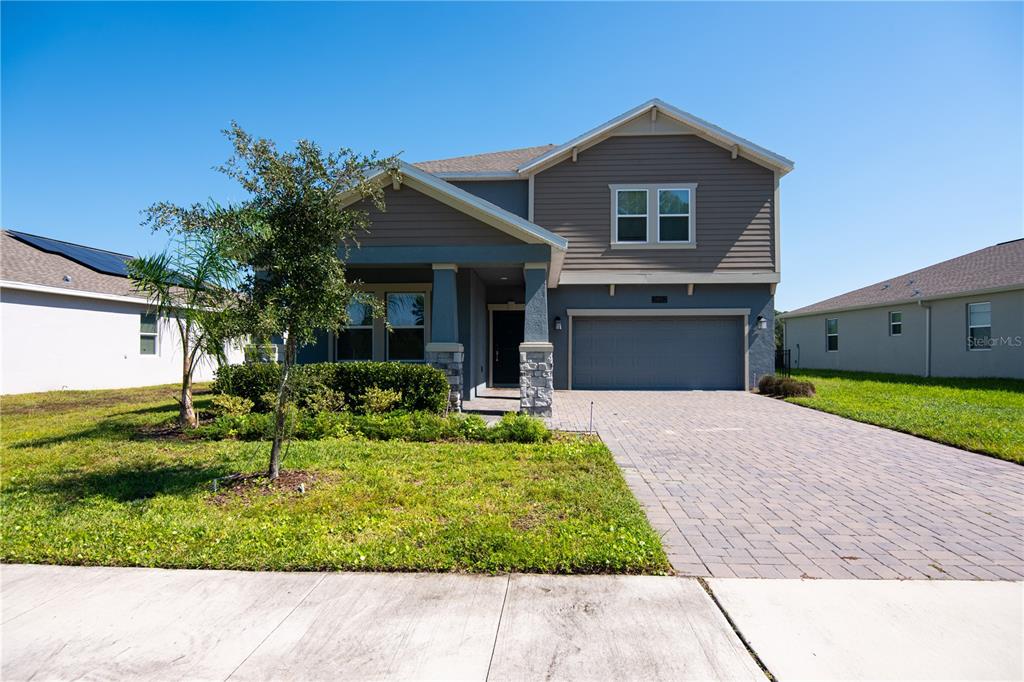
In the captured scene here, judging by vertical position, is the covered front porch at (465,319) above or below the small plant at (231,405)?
above

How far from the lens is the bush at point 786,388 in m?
13.1

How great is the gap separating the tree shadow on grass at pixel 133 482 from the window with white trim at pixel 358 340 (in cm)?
638

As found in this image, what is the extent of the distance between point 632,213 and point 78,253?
19222mm

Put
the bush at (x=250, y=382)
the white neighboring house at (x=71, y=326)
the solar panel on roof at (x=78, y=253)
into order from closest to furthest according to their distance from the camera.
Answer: the bush at (x=250, y=382)
the white neighboring house at (x=71, y=326)
the solar panel on roof at (x=78, y=253)

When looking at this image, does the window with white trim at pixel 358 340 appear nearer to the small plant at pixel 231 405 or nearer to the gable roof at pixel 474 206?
the gable roof at pixel 474 206

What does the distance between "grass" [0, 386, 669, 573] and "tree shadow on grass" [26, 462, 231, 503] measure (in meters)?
0.02

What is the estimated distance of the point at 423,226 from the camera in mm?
10000

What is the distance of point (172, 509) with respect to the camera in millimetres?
4617

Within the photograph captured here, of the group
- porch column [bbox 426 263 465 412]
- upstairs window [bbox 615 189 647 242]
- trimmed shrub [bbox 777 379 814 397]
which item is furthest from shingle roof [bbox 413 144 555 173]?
trimmed shrub [bbox 777 379 814 397]

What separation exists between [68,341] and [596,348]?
15.6m

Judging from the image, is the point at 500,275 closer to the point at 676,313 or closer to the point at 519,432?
the point at 676,313

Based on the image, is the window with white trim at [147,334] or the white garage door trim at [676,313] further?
the window with white trim at [147,334]

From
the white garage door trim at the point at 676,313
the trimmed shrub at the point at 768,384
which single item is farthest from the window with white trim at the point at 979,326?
the white garage door trim at the point at 676,313

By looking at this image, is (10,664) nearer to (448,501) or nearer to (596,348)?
(448,501)
